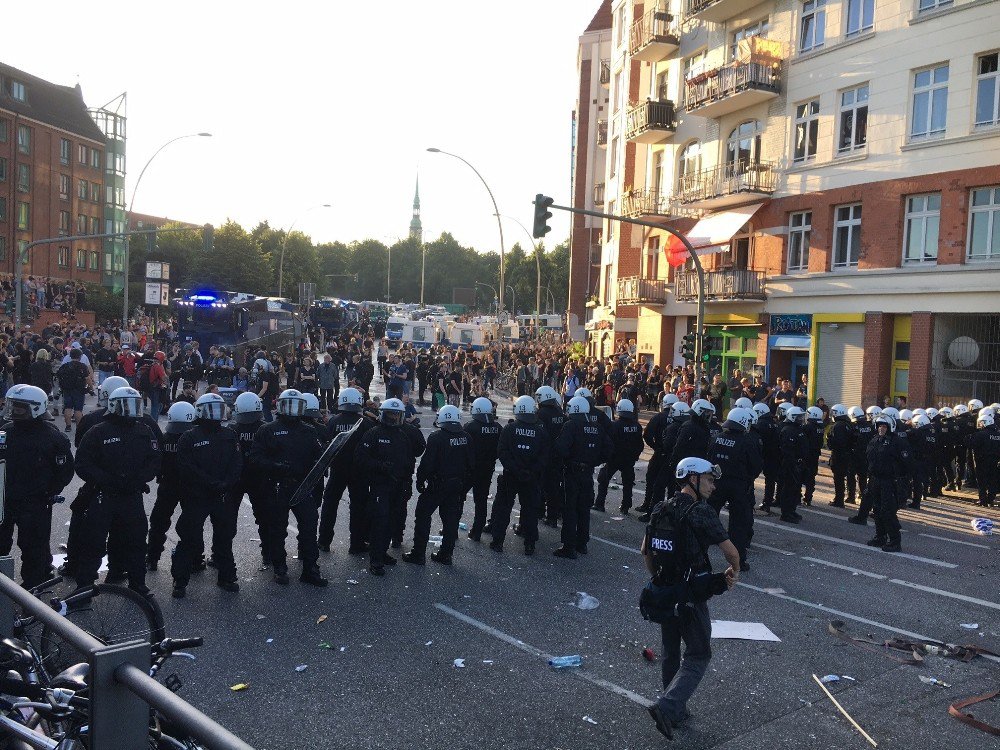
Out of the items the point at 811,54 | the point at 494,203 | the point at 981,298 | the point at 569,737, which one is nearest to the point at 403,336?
the point at 494,203

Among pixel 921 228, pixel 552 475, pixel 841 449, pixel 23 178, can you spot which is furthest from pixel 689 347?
pixel 23 178

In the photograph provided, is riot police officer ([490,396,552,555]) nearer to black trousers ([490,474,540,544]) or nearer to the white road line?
black trousers ([490,474,540,544])

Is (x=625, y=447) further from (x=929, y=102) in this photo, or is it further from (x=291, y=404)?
(x=929, y=102)

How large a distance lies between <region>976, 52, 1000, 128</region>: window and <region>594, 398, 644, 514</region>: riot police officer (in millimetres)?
13699

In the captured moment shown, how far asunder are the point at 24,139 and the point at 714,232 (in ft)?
157

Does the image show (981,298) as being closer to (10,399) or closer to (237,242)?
(10,399)

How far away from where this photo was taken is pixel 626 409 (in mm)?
13258

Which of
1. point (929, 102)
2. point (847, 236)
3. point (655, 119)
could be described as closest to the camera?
point (929, 102)

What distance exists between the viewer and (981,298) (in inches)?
820

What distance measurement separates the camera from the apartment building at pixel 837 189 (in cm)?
2122

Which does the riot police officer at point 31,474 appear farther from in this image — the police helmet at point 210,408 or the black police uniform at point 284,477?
the black police uniform at point 284,477

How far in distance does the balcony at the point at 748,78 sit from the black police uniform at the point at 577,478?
19390mm

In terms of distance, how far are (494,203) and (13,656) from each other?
30.5 meters

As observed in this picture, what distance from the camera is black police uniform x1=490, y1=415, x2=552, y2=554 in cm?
1038
